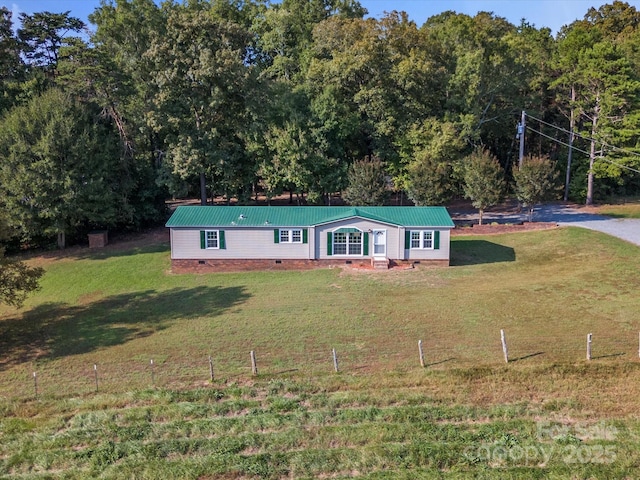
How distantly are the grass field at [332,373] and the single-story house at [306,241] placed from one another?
140cm

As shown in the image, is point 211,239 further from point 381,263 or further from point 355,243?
point 381,263

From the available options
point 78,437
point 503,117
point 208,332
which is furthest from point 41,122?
point 503,117

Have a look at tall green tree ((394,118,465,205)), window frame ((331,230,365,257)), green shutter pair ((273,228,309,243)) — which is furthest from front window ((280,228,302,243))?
tall green tree ((394,118,465,205))

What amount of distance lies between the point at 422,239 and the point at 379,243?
227 centimetres

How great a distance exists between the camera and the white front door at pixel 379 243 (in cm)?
2712

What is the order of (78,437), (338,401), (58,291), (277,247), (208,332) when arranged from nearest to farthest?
(78,437)
(338,401)
(208,332)
(58,291)
(277,247)

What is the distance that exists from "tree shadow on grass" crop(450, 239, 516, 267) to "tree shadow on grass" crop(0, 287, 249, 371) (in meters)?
12.3

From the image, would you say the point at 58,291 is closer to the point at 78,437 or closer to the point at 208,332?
the point at 208,332

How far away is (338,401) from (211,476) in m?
3.99

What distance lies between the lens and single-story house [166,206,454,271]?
27.0m

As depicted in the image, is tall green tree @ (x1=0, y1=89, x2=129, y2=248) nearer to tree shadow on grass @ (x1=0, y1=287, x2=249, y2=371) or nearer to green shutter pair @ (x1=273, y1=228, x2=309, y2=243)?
tree shadow on grass @ (x1=0, y1=287, x2=249, y2=371)

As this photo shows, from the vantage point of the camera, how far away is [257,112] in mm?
37375

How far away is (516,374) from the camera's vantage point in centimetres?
1332

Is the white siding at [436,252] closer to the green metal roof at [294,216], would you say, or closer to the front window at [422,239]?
the front window at [422,239]
